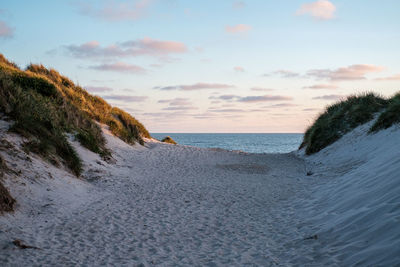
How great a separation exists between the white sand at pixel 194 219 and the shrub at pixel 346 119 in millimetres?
5934

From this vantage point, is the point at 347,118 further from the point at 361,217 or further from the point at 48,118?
the point at 48,118

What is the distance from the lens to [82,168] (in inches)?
404

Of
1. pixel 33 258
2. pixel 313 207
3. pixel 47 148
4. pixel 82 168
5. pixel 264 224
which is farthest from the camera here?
pixel 82 168

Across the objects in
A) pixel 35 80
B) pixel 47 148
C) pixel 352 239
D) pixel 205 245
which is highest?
pixel 35 80

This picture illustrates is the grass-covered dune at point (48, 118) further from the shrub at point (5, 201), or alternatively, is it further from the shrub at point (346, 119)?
the shrub at point (346, 119)

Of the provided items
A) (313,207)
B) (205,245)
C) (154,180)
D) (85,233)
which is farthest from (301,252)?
(154,180)

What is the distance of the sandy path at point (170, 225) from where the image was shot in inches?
194

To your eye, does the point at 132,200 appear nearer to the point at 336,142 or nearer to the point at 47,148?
the point at 47,148

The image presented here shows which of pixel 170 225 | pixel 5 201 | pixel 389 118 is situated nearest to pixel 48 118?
pixel 5 201

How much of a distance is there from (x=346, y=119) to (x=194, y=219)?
560 inches

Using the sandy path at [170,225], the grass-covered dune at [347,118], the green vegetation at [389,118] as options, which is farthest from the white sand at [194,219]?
the grass-covered dune at [347,118]

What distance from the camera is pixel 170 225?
657 cm

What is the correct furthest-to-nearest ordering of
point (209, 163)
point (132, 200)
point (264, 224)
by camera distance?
point (209, 163) → point (132, 200) → point (264, 224)

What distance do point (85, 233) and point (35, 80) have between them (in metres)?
10.9
